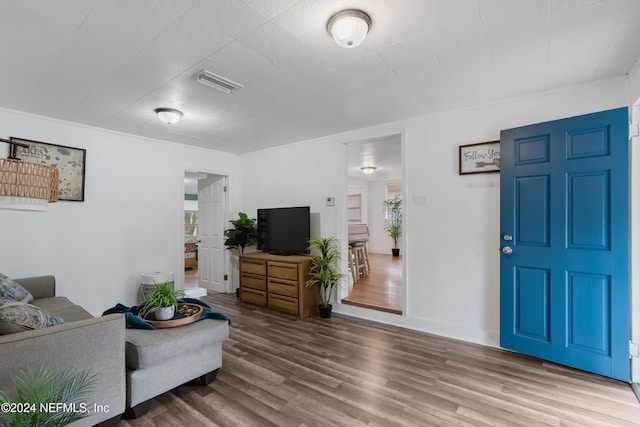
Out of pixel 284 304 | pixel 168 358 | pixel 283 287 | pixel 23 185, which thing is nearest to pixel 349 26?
pixel 23 185

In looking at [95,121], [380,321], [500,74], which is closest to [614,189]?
[500,74]

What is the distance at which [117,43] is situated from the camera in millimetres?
1991

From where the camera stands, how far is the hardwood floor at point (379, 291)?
393 cm

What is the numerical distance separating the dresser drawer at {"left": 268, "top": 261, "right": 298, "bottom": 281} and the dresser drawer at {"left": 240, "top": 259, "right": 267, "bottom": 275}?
0.13m

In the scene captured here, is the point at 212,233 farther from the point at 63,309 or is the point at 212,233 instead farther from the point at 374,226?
the point at 374,226

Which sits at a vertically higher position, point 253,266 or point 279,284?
point 253,266

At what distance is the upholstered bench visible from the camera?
6.27 feet

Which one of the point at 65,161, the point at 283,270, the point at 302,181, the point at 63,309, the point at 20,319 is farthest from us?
the point at 302,181

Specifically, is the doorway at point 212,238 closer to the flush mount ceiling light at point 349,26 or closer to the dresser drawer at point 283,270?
the dresser drawer at point 283,270

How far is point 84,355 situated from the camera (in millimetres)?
1679

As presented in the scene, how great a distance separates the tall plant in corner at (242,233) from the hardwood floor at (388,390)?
1.97 metres

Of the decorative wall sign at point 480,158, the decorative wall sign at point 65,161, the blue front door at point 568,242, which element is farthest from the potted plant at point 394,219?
the decorative wall sign at point 65,161

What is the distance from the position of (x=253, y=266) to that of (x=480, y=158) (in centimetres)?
325

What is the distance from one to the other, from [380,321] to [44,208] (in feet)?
11.2
